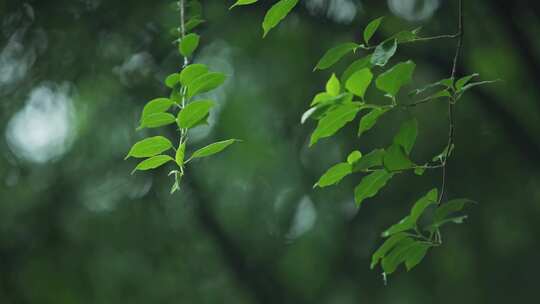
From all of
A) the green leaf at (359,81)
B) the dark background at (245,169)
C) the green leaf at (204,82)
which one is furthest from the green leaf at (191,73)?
the dark background at (245,169)

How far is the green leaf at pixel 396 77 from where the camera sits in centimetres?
→ 42

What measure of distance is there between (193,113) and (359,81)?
120mm

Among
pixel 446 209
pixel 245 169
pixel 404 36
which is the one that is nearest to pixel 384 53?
pixel 404 36

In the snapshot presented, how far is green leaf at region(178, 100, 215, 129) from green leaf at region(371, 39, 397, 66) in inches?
4.6

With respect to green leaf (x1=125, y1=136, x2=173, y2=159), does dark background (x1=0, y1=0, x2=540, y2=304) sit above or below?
below

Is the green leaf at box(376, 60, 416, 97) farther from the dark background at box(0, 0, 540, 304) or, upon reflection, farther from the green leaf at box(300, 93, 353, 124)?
the dark background at box(0, 0, 540, 304)

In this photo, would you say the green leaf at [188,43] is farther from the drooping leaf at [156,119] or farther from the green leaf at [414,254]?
the green leaf at [414,254]

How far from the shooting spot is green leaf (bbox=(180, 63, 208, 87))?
468 millimetres

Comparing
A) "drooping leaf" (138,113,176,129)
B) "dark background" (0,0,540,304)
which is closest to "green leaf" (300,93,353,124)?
"drooping leaf" (138,113,176,129)

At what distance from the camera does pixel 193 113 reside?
1.52 feet

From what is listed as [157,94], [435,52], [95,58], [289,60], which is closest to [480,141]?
[435,52]

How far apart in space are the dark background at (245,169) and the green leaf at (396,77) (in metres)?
0.95

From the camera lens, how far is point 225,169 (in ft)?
4.74

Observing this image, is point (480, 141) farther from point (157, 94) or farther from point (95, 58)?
point (95, 58)
